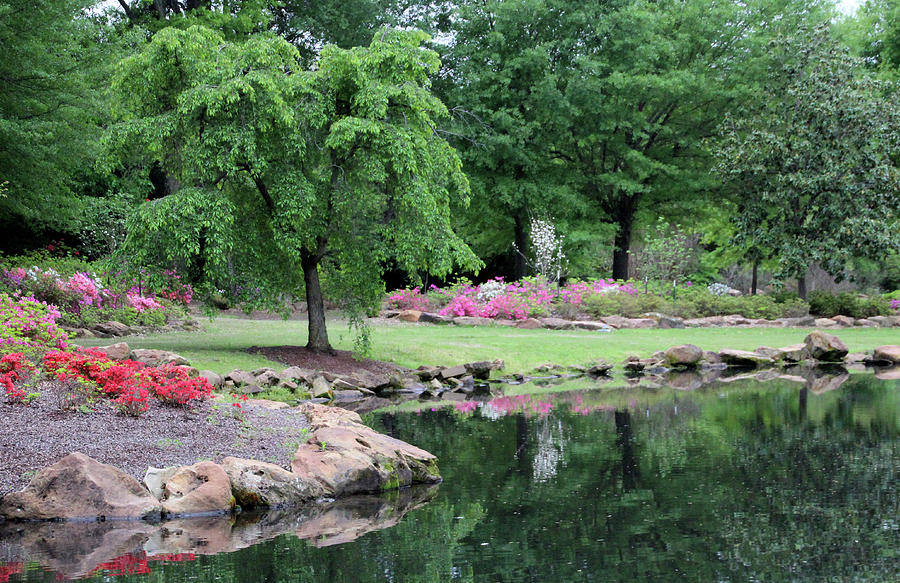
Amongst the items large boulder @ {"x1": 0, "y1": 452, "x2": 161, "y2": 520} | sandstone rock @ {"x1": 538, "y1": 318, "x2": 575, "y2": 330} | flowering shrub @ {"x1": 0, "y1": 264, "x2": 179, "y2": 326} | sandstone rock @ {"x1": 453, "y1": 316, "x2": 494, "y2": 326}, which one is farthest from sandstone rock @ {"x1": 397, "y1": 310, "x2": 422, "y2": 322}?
large boulder @ {"x1": 0, "y1": 452, "x2": 161, "y2": 520}

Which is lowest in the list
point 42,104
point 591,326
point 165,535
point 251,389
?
point 165,535

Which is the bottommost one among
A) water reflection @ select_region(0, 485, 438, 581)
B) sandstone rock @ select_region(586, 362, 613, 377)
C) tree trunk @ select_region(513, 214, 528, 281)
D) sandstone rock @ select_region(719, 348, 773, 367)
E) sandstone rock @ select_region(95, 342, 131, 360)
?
water reflection @ select_region(0, 485, 438, 581)

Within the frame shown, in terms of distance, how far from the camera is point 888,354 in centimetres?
2034

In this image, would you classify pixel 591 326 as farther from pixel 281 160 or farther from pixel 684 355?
pixel 281 160

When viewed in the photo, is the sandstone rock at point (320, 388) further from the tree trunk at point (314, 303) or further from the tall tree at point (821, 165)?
the tall tree at point (821, 165)

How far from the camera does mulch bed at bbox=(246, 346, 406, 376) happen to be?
15852 millimetres

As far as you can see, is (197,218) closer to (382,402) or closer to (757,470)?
(382,402)

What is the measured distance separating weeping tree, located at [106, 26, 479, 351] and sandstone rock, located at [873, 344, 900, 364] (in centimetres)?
1032

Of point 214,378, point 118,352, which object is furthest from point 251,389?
point 118,352

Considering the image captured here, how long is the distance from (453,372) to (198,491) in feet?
31.0

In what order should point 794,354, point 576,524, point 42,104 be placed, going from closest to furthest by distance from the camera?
point 576,524, point 42,104, point 794,354

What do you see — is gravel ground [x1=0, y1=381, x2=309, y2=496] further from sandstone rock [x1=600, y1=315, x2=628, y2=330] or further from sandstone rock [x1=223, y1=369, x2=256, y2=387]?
sandstone rock [x1=600, y1=315, x2=628, y2=330]

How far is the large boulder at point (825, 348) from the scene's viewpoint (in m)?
20.3

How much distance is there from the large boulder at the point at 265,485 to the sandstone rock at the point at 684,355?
12.5m
